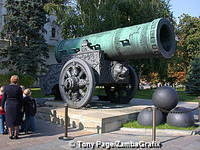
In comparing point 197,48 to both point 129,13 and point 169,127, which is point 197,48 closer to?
point 129,13

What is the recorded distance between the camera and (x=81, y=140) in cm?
711

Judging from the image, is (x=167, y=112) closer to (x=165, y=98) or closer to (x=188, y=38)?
(x=165, y=98)

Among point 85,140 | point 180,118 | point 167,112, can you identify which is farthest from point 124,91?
point 85,140

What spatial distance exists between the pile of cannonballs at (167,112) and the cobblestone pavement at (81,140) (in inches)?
25.8

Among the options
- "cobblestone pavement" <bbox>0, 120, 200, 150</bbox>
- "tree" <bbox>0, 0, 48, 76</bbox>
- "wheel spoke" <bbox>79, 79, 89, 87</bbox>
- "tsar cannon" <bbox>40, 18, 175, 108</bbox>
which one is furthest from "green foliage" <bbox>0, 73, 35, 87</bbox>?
"cobblestone pavement" <bbox>0, 120, 200, 150</bbox>

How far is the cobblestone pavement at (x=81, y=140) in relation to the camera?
21.1ft

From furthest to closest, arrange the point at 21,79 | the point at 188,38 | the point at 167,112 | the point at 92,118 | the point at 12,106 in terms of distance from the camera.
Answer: the point at 188,38 < the point at 21,79 < the point at 167,112 < the point at 92,118 < the point at 12,106

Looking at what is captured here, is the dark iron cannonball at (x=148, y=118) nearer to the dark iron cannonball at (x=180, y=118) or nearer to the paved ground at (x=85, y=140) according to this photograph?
the dark iron cannonball at (x=180, y=118)

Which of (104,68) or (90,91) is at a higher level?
(104,68)

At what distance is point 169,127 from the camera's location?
827 centimetres

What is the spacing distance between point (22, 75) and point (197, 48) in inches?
960

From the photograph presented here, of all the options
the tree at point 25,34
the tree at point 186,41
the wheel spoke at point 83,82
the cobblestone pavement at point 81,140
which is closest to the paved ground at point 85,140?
the cobblestone pavement at point 81,140

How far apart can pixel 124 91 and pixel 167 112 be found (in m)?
2.82

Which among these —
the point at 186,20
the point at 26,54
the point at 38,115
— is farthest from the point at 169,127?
the point at 186,20
